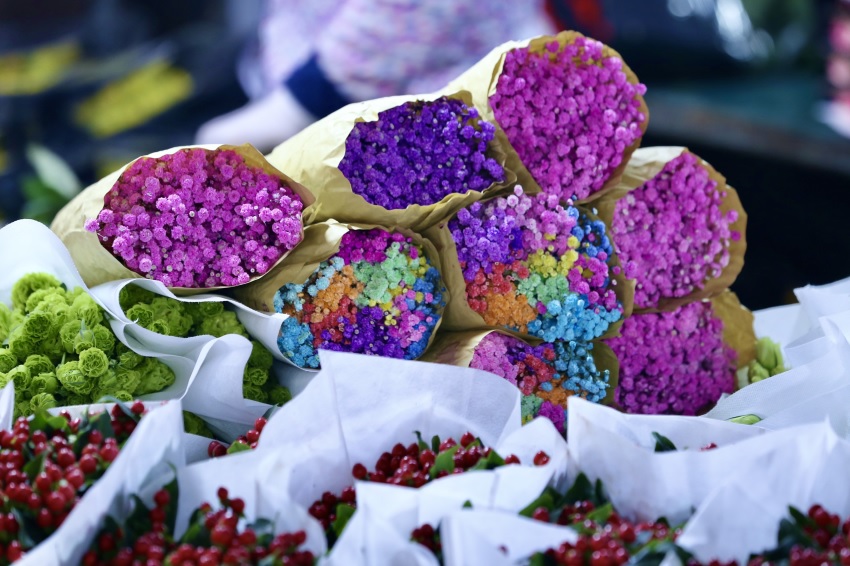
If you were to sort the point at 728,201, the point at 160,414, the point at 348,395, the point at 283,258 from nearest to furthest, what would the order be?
the point at 160,414 < the point at 348,395 < the point at 283,258 < the point at 728,201

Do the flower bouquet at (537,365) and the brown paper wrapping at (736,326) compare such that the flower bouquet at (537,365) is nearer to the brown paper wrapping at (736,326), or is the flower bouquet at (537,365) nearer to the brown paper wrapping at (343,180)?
the brown paper wrapping at (343,180)

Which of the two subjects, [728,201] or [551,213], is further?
[728,201]

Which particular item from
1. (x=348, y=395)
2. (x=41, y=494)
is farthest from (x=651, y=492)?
(x=41, y=494)

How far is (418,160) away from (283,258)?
257mm

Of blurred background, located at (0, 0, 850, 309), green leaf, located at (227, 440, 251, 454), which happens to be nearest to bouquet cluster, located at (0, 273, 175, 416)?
green leaf, located at (227, 440, 251, 454)

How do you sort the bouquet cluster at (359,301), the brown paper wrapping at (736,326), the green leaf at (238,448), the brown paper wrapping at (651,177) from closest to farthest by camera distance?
the green leaf at (238,448)
the bouquet cluster at (359,301)
the brown paper wrapping at (651,177)
the brown paper wrapping at (736,326)

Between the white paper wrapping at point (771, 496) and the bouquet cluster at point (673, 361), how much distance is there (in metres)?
0.54

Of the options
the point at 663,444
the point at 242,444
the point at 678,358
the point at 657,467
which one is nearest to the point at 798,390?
the point at 678,358

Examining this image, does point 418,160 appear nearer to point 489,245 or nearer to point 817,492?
point 489,245

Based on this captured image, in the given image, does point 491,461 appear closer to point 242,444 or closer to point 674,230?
point 242,444

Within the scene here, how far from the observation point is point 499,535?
3.13 feet

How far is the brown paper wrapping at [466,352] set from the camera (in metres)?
1.43

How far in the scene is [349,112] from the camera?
1.41m

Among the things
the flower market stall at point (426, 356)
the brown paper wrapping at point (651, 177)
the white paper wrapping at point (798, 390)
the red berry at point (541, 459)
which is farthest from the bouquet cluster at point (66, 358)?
the white paper wrapping at point (798, 390)
